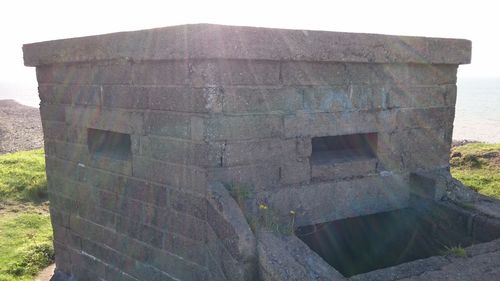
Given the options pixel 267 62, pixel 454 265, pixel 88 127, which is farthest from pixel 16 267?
pixel 454 265

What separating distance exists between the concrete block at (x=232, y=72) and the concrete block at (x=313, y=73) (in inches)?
5.1

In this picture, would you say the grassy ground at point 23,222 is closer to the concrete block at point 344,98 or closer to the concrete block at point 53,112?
the concrete block at point 53,112

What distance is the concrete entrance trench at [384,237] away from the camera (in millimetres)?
4293

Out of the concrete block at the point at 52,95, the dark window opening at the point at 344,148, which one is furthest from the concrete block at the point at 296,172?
the concrete block at the point at 52,95

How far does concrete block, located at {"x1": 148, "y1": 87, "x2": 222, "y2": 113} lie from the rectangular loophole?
1.13 meters

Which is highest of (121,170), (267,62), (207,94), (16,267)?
(267,62)

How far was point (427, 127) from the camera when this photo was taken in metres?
4.71

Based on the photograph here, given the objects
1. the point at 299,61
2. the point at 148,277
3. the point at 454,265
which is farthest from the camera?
the point at 148,277

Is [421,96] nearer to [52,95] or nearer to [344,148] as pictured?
[344,148]

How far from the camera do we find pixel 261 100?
12.1ft

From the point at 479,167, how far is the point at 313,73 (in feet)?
27.4

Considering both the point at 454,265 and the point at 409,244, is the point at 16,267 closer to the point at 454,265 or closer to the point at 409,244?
the point at 409,244

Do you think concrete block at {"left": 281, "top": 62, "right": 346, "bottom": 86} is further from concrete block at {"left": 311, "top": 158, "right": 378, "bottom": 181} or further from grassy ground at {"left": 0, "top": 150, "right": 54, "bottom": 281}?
grassy ground at {"left": 0, "top": 150, "right": 54, "bottom": 281}

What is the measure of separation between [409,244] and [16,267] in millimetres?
6045
